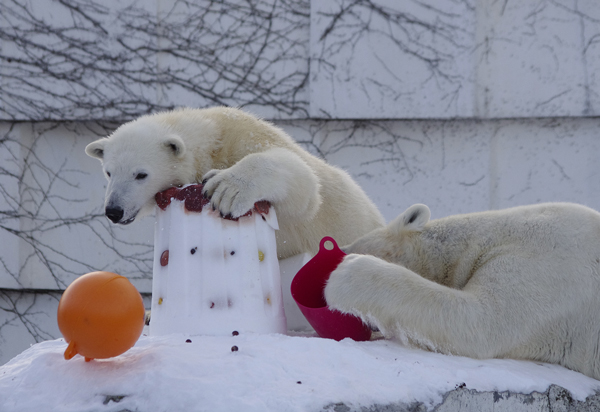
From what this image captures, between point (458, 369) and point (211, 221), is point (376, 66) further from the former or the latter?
point (458, 369)

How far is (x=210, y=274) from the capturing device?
2252 millimetres

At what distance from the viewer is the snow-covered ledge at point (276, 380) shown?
1.62 meters

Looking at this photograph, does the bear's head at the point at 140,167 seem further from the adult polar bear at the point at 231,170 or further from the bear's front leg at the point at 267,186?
the bear's front leg at the point at 267,186

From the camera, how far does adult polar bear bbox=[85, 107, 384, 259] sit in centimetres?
244

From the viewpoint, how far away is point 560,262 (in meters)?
2.25

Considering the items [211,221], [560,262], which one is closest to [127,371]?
[211,221]

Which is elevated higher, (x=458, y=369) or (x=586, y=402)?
(x=458, y=369)

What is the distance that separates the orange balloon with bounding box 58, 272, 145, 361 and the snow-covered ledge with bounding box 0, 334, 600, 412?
8cm

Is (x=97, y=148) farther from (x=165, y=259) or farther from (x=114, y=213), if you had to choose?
(x=165, y=259)

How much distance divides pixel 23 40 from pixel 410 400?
5.05 m

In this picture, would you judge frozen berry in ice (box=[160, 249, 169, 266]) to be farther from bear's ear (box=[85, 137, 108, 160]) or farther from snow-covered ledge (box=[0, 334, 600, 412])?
bear's ear (box=[85, 137, 108, 160])

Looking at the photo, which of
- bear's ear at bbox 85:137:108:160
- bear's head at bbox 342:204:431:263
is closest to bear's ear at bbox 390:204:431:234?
bear's head at bbox 342:204:431:263

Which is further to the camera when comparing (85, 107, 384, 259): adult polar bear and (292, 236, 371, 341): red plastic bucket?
(85, 107, 384, 259): adult polar bear

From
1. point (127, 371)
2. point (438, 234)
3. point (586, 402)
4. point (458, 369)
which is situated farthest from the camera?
point (438, 234)
